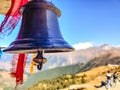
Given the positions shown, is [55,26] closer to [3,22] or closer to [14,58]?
[3,22]

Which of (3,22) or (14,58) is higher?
(3,22)

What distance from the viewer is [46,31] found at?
234cm

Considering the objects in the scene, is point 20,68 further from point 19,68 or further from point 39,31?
point 39,31

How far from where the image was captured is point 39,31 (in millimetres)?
2340

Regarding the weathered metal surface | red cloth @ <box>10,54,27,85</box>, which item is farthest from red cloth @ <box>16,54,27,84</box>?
the weathered metal surface

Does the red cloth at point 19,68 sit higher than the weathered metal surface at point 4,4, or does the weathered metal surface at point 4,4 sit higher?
the weathered metal surface at point 4,4

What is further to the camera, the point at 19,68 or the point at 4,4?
the point at 4,4

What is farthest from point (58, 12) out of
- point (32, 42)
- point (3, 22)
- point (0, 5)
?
point (0, 5)

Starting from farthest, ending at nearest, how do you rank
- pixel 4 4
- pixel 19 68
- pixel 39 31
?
pixel 4 4 → pixel 19 68 → pixel 39 31

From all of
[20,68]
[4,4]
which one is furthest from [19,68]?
[4,4]

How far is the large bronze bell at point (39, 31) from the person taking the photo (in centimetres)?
224

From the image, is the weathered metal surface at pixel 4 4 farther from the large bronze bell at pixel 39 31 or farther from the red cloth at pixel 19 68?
the large bronze bell at pixel 39 31

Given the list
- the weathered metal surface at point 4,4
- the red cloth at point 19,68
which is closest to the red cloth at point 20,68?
the red cloth at point 19,68

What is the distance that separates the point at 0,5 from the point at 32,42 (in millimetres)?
1434
